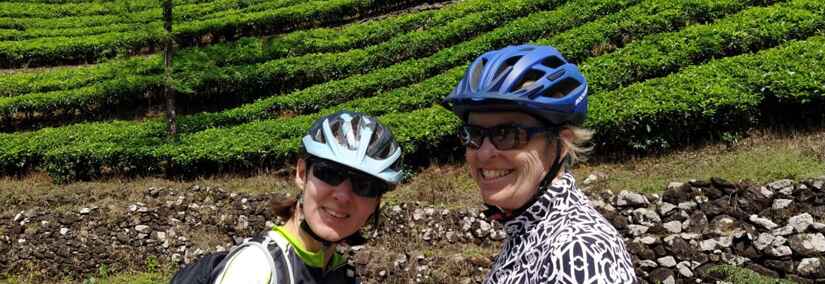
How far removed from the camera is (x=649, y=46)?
12016 millimetres

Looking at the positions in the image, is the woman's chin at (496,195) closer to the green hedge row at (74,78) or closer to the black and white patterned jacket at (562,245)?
the black and white patterned jacket at (562,245)

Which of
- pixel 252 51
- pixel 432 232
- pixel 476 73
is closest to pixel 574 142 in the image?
pixel 476 73

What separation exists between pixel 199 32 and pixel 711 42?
59.6 ft

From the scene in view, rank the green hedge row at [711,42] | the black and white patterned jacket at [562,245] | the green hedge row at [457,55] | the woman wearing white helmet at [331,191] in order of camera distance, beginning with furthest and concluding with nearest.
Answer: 1. the green hedge row at [457,55]
2. the green hedge row at [711,42]
3. the woman wearing white helmet at [331,191]
4. the black and white patterned jacket at [562,245]

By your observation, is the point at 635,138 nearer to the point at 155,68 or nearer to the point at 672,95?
the point at 672,95

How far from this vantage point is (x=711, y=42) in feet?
37.1

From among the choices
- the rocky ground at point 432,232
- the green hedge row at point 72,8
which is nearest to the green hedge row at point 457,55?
the rocky ground at point 432,232

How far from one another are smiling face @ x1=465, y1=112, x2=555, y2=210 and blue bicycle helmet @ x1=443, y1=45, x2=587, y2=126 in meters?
0.05

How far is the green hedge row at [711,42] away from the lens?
11008mm

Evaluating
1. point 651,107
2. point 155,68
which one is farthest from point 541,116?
point 155,68

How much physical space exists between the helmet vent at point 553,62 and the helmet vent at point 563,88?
0.31 feet

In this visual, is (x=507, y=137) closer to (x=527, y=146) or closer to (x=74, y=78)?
(x=527, y=146)

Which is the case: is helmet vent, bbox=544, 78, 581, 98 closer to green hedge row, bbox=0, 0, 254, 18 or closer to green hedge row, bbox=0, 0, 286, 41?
green hedge row, bbox=0, 0, 286, 41

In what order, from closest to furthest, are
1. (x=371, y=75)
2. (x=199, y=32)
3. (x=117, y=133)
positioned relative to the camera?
(x=117, y=133)
(x=371, y=75)
(x=199, y=32)
